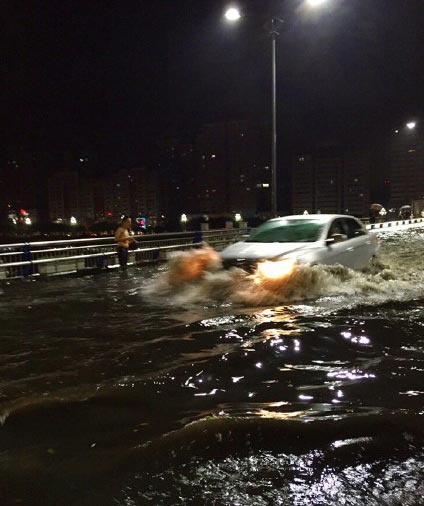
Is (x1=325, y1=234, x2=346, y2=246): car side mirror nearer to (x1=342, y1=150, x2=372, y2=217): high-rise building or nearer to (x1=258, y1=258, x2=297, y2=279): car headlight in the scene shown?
(x1=258, y1=258, x2=297, y2=279): car headlight

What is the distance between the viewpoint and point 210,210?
117 metres

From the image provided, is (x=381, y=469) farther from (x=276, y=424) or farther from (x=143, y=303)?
(x=143, y=303)

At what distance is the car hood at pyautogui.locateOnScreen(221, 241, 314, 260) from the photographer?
8.27 meters

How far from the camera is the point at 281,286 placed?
7.83 meters

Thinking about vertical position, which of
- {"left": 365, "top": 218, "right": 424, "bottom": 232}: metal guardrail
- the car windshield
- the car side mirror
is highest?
the car windshield

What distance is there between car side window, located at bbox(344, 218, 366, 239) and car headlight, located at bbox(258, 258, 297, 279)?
8.27ft

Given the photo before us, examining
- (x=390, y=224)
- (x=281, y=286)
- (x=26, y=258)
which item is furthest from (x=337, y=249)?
(x=390, y=224)

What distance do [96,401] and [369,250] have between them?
27.5 ft

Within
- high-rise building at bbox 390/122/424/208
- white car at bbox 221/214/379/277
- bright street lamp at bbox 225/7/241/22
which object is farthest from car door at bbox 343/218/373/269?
high-rise building at bbox 390/122/424/208

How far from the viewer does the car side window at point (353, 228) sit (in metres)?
10.2

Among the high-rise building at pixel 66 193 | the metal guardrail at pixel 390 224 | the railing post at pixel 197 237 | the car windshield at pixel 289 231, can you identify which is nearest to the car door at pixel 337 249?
the car windshield at pixel 289 231

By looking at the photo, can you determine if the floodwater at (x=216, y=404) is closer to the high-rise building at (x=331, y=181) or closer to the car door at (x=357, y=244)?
the car door at (x=357, y=244)

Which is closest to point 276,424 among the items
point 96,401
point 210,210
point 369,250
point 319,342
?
point 96,401

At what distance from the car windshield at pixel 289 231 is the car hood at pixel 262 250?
393 mm
